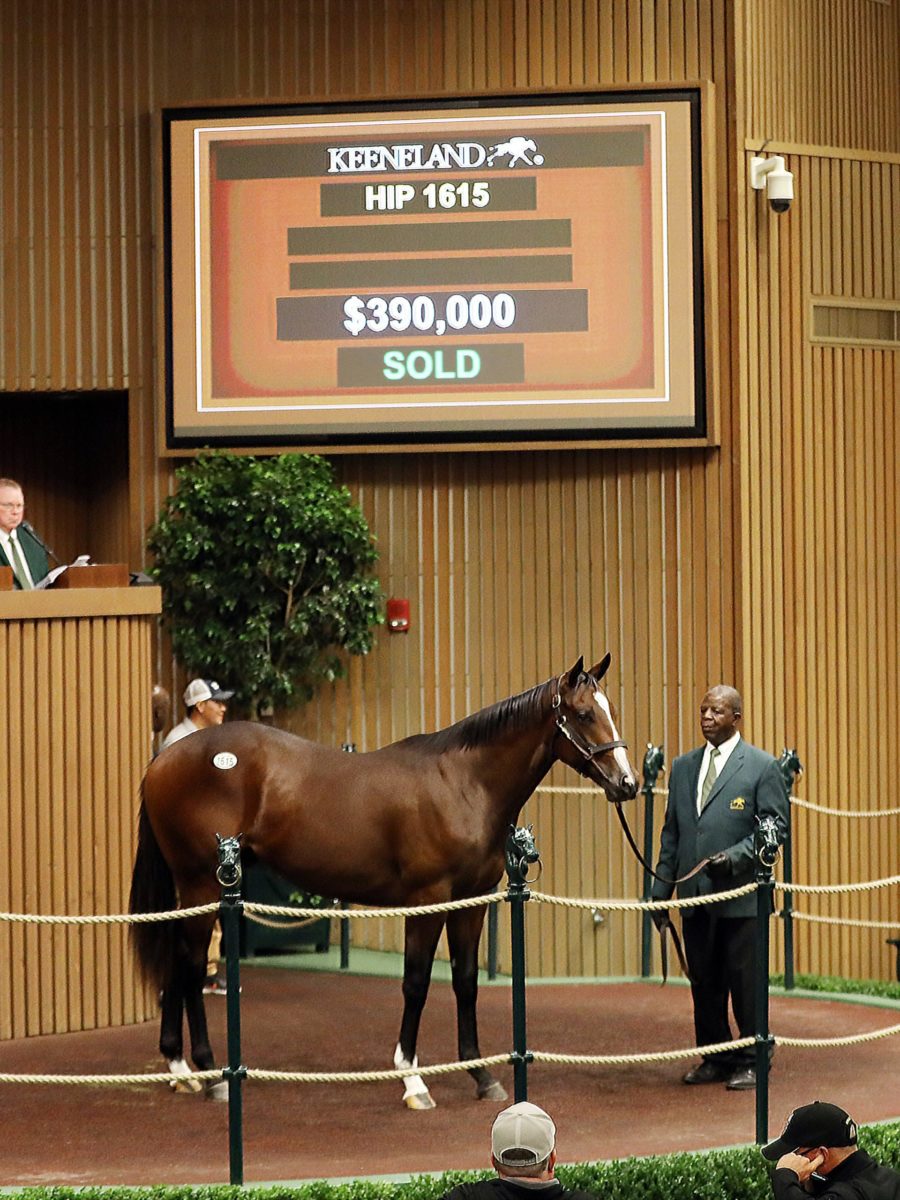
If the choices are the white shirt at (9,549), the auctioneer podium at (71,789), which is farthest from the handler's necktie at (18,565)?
the auctioneer podium at (71,789)

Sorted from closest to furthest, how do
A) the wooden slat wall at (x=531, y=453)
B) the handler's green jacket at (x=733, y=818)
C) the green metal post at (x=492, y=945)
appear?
the handler's green jacket at (x=733, y=818) → the green metal post at (x=492, y=945) → the wooden slat wall at (x=531, y=453)

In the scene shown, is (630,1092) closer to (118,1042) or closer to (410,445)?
(118,1042)

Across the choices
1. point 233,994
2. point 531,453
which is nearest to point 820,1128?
point 233,994

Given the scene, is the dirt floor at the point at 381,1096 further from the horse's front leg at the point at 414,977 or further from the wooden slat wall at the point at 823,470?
the wooden slat wall at the point at 823,470

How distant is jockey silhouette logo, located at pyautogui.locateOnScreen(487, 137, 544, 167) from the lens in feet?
36.7

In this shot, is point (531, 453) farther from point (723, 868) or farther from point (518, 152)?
point (723, 868)

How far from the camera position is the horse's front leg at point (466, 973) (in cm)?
759

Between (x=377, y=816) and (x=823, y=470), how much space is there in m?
5.19

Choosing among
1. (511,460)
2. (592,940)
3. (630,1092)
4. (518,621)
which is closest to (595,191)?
(511,460)

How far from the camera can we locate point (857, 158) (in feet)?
39.0

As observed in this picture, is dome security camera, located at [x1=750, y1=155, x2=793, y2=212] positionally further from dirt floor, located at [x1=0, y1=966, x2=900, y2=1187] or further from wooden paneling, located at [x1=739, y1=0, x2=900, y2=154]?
dirt floor, located at [x1=0, y1=966, x2=900, y2=1187]

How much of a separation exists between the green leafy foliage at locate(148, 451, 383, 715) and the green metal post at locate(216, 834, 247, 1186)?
4445mm

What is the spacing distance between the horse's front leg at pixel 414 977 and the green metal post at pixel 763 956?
141 centimetres

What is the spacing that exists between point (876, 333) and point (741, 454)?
150cm
